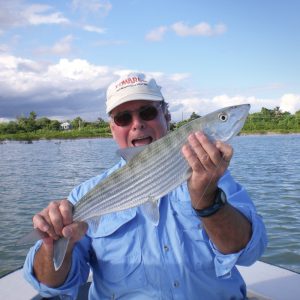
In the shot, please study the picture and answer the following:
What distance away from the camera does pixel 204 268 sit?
9.63 ft

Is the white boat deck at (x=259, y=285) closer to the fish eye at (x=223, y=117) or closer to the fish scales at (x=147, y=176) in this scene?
the fish scales at (x=147, y=176)

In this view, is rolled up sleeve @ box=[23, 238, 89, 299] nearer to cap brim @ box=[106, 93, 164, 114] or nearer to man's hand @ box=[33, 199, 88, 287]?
man's hand @ box=[33, 199, 88, 287]

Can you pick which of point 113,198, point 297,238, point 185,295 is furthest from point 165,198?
point 297,238

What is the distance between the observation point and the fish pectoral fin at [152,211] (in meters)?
2.81

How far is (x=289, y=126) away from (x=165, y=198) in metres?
111

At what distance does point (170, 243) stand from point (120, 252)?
416mm

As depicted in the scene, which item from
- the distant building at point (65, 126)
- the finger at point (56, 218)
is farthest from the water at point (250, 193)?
the distant building at point (65, 126)

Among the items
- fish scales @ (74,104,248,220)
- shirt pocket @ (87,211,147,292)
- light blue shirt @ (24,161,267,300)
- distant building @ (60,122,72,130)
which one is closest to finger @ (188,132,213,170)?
fish scales @ (74,104,248,220)

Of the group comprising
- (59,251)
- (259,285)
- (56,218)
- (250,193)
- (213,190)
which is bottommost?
(250,193)

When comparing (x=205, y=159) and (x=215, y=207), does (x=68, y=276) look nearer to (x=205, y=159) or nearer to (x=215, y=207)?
(x=215, y=207)

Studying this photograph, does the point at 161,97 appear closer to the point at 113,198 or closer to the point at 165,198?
the point at 165,198

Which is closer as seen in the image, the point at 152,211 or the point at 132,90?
the point at 152,211

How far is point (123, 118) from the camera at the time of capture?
3.59 meters

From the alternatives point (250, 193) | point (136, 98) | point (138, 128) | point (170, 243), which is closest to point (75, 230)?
point (170, 243)
